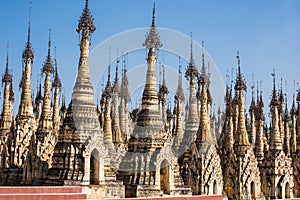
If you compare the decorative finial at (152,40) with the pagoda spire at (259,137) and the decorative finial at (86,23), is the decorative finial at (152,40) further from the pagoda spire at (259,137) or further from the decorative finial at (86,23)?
the pagoda spire at (259,137)

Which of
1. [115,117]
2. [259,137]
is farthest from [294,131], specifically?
[115,117]

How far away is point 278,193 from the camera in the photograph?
116ft

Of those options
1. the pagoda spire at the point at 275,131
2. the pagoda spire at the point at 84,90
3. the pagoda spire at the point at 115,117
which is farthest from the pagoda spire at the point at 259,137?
the pagoda spire at the point at 84,90

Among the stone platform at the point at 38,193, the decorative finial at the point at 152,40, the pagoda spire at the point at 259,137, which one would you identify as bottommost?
the stone platform at the point at 38,193

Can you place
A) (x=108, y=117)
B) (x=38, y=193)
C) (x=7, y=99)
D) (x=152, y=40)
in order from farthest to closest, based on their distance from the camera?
(x=7, y=99), (x=108, y=117), (x=152, y=40), (x=38, y=193)

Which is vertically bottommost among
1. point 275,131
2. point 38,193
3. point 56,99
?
point 38,193

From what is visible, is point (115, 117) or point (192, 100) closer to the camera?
point (192, 100)

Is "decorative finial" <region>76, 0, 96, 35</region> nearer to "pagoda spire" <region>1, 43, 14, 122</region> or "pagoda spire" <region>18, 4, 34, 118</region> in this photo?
"pagoda spire" <region>18, 4, 34, 118</region>

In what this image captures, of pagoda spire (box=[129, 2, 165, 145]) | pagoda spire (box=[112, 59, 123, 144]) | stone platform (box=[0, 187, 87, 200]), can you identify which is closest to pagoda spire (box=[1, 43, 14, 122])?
pagoda spire (box=[112, 59, 123, 144])

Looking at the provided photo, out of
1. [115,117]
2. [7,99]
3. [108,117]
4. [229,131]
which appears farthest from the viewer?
[7,99]

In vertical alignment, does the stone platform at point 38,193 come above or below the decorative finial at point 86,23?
below

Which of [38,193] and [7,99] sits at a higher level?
[7,99]

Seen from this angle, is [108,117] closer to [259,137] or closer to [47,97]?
[47,97]

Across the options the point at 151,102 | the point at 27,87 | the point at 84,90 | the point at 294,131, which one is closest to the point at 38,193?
the point at 84,90
